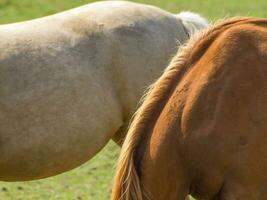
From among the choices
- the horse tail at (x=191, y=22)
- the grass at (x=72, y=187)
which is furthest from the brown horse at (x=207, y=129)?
the grass at (x=72, y=187)

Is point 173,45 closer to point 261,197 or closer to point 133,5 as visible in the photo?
point 133,5

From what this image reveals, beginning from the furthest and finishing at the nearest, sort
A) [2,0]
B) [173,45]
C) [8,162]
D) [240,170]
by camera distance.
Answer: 1. [2,0]
2. [173,45]
3. [8,162]
4. [240,170]

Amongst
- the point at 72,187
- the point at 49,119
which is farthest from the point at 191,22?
the point at 72,187

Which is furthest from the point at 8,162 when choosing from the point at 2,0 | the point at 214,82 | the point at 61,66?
the point at 2,0

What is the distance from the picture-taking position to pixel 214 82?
151 inches

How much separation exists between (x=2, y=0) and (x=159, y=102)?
1001 centimetres

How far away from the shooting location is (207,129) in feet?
12.5

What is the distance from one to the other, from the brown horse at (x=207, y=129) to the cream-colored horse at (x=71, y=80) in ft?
5.03

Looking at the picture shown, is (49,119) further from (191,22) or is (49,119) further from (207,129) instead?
(207,129)

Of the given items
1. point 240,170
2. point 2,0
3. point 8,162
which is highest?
point 240,170

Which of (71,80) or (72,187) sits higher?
(71,80)

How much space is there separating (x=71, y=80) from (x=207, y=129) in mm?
1870

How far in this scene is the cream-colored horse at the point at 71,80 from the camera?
5305 millimetres

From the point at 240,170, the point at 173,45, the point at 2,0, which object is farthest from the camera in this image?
the point at 2,0
